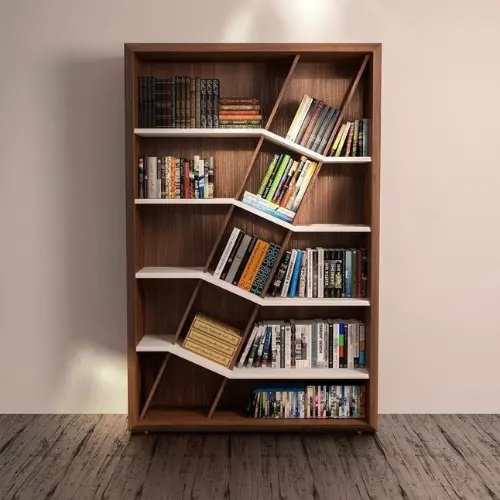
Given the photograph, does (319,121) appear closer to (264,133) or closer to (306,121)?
(306,121)

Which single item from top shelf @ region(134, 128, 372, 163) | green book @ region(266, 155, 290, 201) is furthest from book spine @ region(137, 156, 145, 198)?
green book @ region(266, 155, 290, 201)

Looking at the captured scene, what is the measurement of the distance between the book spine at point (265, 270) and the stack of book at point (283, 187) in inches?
6.1

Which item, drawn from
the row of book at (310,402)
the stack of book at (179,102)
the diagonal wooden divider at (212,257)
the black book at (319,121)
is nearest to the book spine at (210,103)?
the stack of book at (179,102)

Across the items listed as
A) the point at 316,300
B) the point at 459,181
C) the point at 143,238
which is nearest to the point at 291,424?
the point at 316,300

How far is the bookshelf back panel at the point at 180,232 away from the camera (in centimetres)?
406

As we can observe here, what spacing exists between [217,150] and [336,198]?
Answer: 65cm

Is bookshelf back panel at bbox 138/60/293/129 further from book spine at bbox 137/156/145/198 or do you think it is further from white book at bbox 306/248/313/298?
white book at bbox 306/248/313/298

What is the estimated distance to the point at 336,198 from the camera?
405cm

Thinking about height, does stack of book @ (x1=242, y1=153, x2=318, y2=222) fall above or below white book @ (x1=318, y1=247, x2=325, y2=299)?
above

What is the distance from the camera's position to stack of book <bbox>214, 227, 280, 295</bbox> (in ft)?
12.3

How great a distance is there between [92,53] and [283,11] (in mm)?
983

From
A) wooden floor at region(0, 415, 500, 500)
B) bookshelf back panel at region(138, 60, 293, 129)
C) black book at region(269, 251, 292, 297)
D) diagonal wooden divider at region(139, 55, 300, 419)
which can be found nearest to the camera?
wooden floor at region(0, 415, 500, 500)

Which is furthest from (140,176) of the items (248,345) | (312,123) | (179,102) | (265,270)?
(248,345)

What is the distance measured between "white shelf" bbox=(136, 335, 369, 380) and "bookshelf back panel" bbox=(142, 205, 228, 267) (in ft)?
1.53
